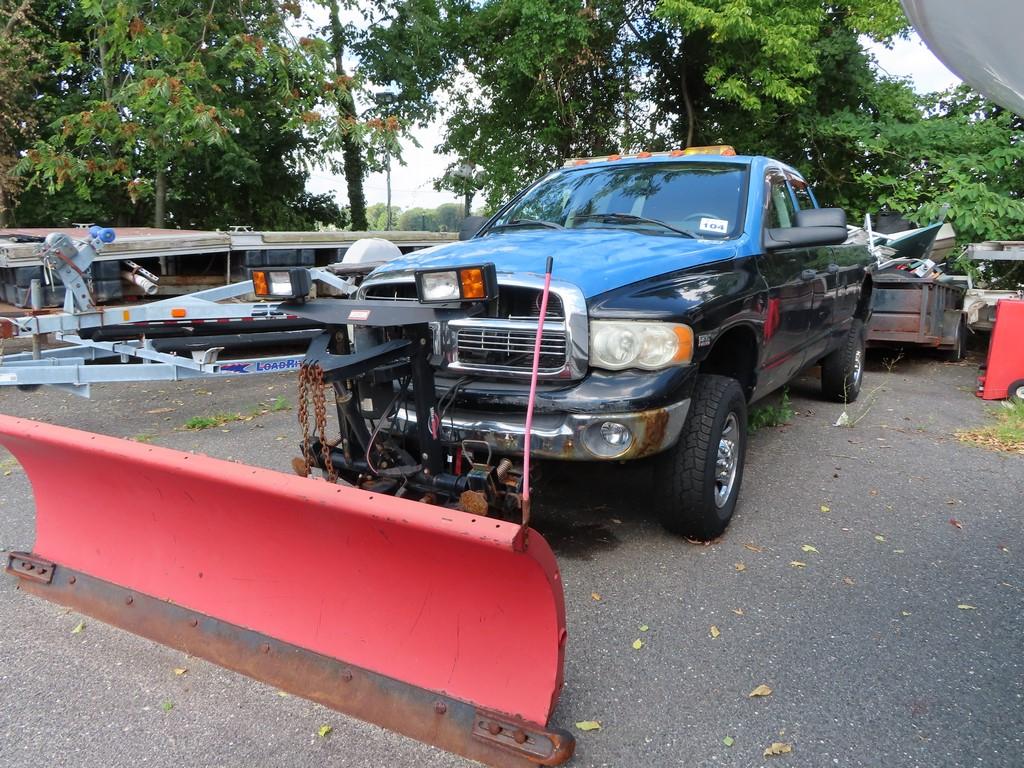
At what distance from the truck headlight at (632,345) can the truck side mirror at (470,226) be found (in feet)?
6.93

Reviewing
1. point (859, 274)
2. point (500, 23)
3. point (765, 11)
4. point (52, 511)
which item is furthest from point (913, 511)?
point (500, 23)

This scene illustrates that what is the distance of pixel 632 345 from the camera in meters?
3.32

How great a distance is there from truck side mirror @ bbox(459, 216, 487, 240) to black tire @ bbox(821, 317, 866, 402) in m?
3.54

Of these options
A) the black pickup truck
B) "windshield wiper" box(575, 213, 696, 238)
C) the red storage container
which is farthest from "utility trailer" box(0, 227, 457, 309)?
Answer: the red storage container

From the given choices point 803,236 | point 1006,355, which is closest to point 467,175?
point 1006,355

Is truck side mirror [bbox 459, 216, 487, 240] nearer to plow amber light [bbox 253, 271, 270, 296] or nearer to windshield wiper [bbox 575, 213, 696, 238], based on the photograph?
windshield wiper [bbox 575, 213, 696, 238]

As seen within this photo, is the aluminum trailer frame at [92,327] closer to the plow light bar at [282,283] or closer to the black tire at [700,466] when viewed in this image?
the plow light bar at [282,283]

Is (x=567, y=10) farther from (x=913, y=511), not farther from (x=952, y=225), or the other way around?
(x=913, y=511)

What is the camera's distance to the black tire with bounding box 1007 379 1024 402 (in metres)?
7.20

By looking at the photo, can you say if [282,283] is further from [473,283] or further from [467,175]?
[467,175]

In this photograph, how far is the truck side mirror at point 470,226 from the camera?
206 inches

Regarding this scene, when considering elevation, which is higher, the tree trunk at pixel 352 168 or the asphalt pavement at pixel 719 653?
the tree trunk at pixel 352 168

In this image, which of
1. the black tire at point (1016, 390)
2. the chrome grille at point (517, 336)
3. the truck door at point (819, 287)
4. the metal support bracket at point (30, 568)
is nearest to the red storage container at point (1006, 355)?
the black tire at point (1016, 390)

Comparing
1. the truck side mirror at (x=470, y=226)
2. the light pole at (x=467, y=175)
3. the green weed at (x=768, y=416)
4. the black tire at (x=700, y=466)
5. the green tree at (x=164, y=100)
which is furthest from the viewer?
the light pole at (x=467, y=175)
